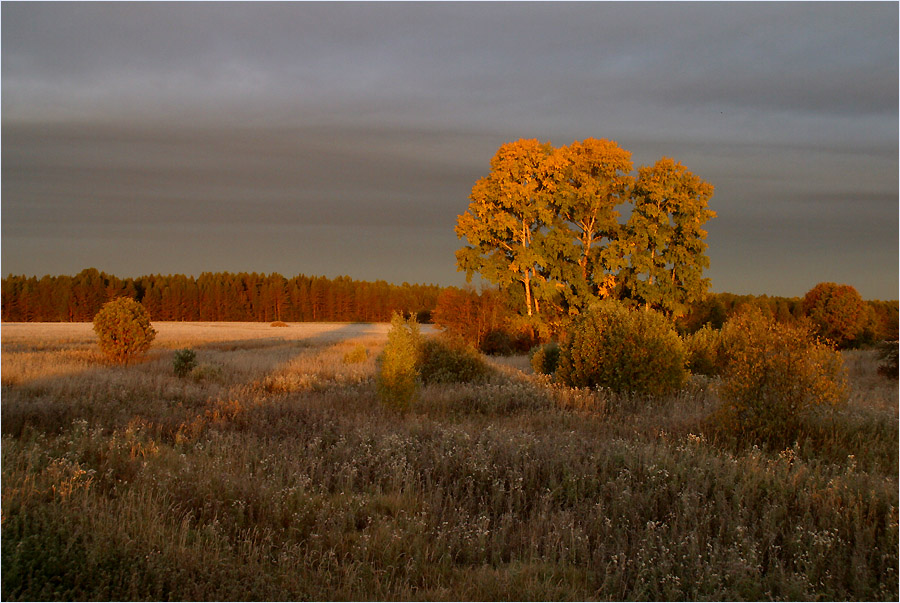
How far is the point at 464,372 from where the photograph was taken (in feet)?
57.6

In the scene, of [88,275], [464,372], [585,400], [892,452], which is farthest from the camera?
[88,275]

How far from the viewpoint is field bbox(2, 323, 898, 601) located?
186 inches

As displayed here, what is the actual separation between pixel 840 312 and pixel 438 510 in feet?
168

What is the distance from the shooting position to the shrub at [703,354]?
62.4 feet

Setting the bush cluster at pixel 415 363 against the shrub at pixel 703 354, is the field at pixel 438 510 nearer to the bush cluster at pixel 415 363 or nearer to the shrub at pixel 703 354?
the bush cluster at pixel 415 363

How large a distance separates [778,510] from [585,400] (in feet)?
20.9

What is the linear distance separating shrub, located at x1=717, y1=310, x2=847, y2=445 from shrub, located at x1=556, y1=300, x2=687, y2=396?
3979mm

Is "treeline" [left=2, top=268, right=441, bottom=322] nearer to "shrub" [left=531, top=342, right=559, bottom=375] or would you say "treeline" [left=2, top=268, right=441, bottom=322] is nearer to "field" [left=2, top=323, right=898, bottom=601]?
"shrub" [left=531, top=342, right=559, bottom=375]

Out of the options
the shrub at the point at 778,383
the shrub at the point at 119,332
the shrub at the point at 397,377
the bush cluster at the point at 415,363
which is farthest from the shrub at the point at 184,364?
the shrub at the point at 778,383

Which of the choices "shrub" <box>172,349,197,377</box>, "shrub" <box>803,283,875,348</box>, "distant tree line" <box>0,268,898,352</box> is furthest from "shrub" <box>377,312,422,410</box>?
"shrub" <box>803,283,875,348</box>


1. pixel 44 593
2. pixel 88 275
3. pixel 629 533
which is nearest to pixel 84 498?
pixel 44 593

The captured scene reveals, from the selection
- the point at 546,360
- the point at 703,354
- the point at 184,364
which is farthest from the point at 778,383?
the point at 184,364

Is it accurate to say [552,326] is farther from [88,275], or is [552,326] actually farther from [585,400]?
[88,275]

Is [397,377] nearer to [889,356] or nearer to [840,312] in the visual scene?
[889,356]
